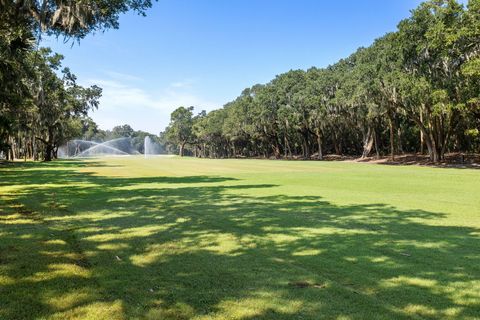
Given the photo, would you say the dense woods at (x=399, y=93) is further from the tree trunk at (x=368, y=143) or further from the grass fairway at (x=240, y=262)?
the grass fairway at (x=240, y=262)

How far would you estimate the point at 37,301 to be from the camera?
4.61m

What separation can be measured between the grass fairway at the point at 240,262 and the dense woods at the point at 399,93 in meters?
25.1

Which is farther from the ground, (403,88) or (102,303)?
(403,88)

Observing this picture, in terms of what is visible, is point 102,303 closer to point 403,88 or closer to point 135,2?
point 135,2

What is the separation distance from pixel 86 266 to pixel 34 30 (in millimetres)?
15335

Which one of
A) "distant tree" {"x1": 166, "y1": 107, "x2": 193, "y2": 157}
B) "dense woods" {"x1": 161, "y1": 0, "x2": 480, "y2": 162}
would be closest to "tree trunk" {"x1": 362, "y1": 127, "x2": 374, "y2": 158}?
"dense woods" {"x1": 161, "y1": 0, "x2": 480, "y2": 162}

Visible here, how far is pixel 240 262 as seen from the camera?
20.2ft

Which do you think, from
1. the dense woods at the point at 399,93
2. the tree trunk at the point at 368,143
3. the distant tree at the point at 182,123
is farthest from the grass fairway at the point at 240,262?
the distant tree at the point at 182,123

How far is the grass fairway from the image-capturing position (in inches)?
176

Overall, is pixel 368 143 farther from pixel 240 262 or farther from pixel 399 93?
pixel 240 262

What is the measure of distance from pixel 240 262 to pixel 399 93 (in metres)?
36.3

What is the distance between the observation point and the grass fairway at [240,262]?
4461 mm

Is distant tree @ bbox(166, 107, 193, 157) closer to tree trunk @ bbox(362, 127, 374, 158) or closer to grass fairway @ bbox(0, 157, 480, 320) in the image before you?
tree trunk @ bbox(362, 127, 374, 158)

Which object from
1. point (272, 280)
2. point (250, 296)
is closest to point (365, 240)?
point (272, 280)
